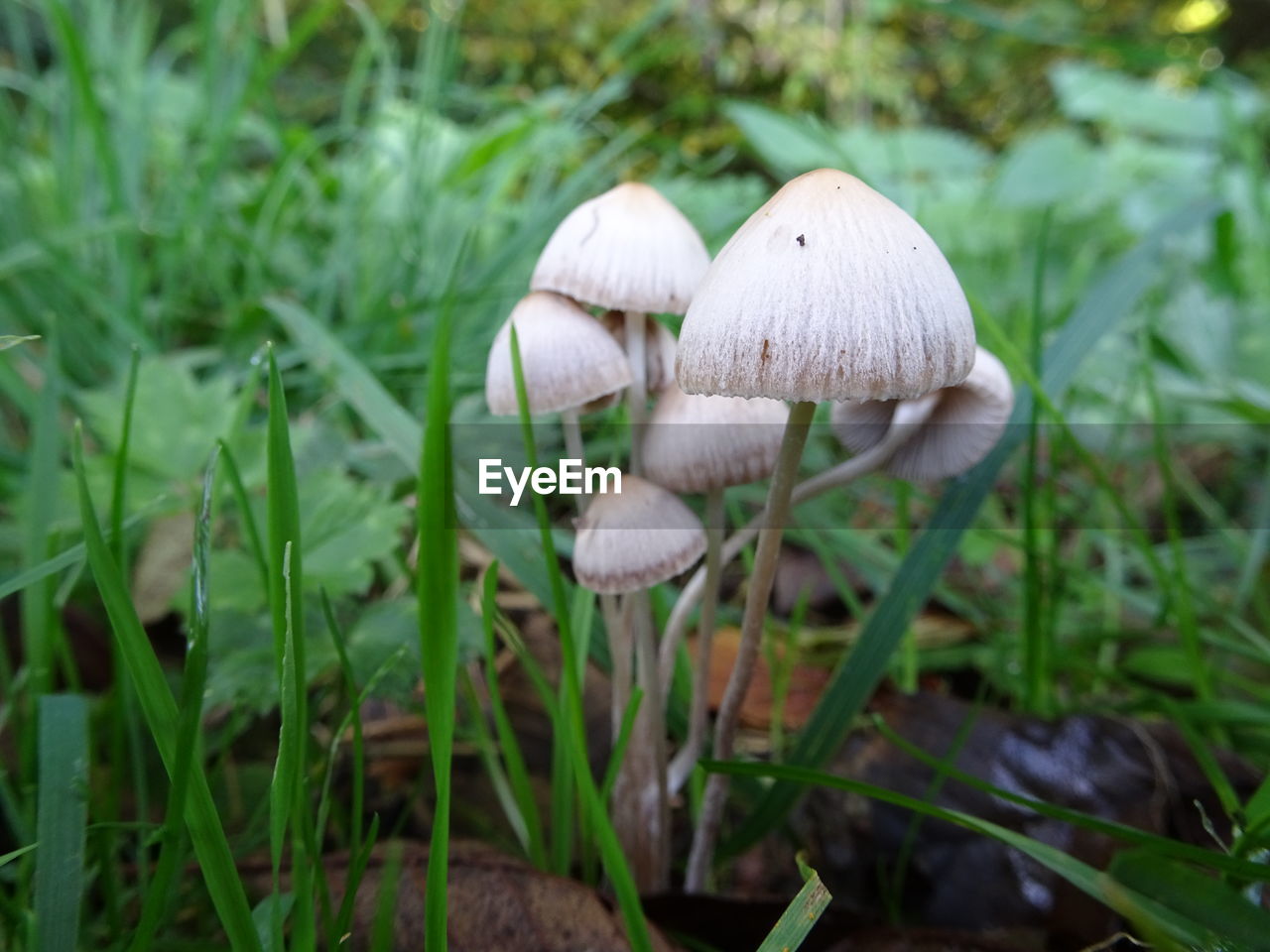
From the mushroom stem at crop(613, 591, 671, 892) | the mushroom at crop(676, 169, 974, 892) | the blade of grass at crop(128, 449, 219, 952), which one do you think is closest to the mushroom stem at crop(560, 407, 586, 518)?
the mushroom stem at crop(613, 591, 671, 892)

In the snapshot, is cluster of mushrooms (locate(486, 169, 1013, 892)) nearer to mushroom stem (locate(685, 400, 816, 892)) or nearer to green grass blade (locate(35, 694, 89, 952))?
mushroom stem (locate(685, 400, 816, 892))

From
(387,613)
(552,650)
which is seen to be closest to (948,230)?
(552,650)

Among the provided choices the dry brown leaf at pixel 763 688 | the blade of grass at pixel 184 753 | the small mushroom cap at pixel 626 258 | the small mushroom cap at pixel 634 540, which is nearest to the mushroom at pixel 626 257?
the small mushroom cap at pixel 626 258

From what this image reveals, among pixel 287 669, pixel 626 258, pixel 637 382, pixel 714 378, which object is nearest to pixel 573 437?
pixel 637 382

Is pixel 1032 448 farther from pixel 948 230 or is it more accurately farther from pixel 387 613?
pixel 948 230

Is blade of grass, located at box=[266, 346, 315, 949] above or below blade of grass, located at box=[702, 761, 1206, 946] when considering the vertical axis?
above
